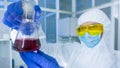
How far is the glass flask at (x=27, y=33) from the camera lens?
1.07 metres

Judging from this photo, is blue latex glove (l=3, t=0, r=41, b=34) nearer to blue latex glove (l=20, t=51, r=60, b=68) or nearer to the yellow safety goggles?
blue latex glove (l=20, t=51, r=60, b=68)

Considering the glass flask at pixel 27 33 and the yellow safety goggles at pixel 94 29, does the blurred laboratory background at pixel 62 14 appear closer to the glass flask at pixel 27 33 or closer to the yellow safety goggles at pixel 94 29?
the yellow safety goggles at pixel 94 29

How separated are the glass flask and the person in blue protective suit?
0.02 meters

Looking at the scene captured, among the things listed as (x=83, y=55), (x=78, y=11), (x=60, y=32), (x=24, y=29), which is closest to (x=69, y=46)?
(x=83, y=55)

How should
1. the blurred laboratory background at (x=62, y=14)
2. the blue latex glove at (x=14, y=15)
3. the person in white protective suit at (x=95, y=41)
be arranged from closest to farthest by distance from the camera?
the blue latex glove at (x=14, y=15), the person in white protective suit at (x=95, y=41), the blurred laboratory background at (x=62, y=14)

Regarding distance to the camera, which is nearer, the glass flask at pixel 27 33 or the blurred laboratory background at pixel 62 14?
the glass flask at pixel 27 33

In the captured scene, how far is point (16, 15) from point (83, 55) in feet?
1.98

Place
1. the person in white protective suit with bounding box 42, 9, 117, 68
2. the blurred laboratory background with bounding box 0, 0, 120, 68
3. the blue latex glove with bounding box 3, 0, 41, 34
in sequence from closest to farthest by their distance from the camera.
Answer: the blue latex glove with bounding box 3, 0, 41, 34, the person in white protective suit with bounding box 42, 9, 117, 68, the blurred laboratory background with bounding box 0, 0, 120, 68

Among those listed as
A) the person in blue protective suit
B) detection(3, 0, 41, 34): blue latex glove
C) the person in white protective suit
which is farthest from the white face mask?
detection(3, 0, 41, 34): blue latex glove

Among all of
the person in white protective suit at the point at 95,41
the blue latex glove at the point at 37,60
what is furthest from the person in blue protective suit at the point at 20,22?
the person in white protective suit at the point at 95,41

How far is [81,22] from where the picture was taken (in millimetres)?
1302

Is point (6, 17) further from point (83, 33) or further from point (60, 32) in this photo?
point (60, 32)

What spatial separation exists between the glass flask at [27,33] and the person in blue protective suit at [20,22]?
0.06 ft

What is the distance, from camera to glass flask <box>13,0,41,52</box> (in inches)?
42.2
